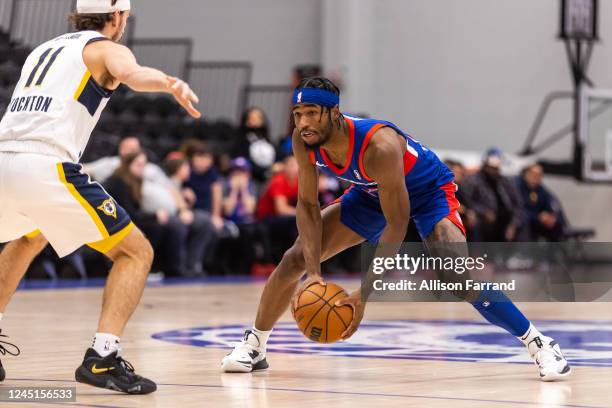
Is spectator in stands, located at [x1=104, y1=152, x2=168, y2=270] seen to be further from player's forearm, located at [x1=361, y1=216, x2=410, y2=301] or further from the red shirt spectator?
player's forearm, located at [x1=361, y1=216, x2=410, y2=301]

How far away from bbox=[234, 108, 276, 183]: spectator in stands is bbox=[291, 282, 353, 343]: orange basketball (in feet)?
37.5

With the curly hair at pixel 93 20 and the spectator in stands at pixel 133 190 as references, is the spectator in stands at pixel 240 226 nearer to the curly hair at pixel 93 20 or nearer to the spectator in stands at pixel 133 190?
the spectator in stands at pixel 133 190

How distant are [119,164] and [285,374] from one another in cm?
744

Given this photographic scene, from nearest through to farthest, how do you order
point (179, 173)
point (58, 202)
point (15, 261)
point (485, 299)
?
1. point (58, 202)
2. point (15, 261)
3. point (485, 299)
4. point (179, 173)

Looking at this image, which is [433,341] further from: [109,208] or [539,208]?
[539,208]

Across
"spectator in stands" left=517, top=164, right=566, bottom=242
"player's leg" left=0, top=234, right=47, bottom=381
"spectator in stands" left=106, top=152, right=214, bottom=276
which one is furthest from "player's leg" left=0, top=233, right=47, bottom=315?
"spectator in stands" left=517, top=164, right=566, bottom=242

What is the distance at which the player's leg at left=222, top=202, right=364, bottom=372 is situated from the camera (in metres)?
5.78

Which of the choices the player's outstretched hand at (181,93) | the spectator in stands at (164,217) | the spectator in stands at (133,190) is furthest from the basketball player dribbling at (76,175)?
the spectator in stands at (164,217)

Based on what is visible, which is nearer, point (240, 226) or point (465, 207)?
point (240, 226)

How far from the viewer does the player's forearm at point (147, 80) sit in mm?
4523

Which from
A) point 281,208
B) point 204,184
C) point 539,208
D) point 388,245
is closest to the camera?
point 388,245

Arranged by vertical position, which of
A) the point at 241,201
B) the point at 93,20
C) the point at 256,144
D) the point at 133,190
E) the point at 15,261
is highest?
the point at 93,20

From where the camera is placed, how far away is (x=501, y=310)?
567 cm

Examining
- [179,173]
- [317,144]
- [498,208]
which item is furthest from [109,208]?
[498,208]
